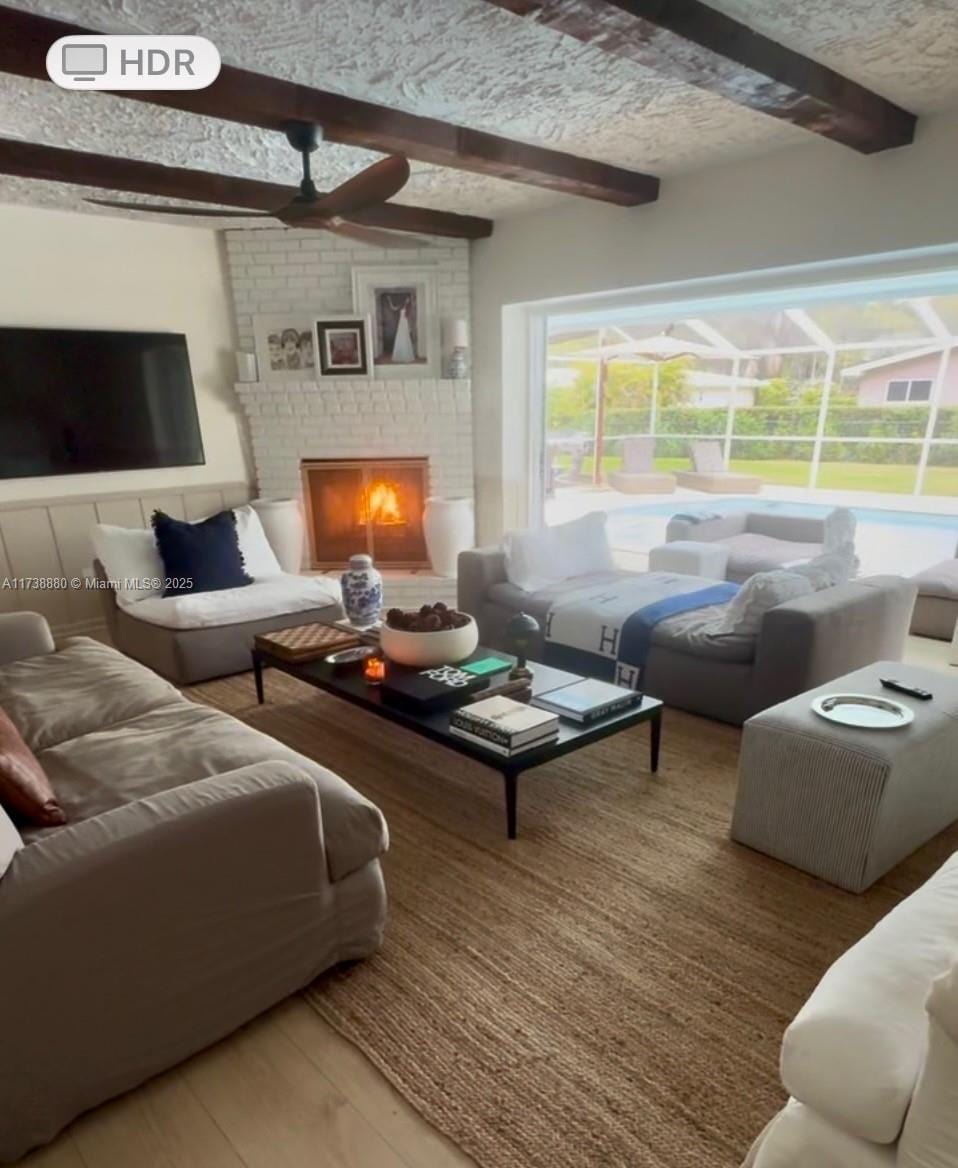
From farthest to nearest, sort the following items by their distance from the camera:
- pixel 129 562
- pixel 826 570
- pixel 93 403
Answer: pixel 93 403 < pixel 129 562 < pixel 826 570

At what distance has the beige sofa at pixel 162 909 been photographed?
50.5 inches

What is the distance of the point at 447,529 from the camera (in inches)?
189

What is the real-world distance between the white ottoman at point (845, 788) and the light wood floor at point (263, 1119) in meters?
1.26

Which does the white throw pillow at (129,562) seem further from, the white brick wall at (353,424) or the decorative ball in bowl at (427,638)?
the decorative ball in bowl at (427,638)

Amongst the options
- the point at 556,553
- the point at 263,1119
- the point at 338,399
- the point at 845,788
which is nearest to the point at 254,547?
the point at 338,399

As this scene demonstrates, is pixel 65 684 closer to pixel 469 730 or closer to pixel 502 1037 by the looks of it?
pixel 469 730

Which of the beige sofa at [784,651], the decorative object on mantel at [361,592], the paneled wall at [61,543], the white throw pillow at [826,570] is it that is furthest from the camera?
the paneled wall at [61,543]

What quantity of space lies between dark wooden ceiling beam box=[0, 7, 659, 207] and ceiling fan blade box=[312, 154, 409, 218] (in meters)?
0.35

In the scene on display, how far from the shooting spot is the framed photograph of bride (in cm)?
469

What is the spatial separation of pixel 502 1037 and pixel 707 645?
1788 millimetres

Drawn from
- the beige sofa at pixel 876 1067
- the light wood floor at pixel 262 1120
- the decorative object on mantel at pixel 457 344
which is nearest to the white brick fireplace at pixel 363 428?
the decorative object on mantel at pixel 457 344

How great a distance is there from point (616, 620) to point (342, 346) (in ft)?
9.28

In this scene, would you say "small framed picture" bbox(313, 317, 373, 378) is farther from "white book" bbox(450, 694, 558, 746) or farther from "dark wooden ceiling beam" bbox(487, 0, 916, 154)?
"white book" bbox(450, 694, 558, 746)

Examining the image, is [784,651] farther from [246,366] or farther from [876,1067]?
[246,366]
